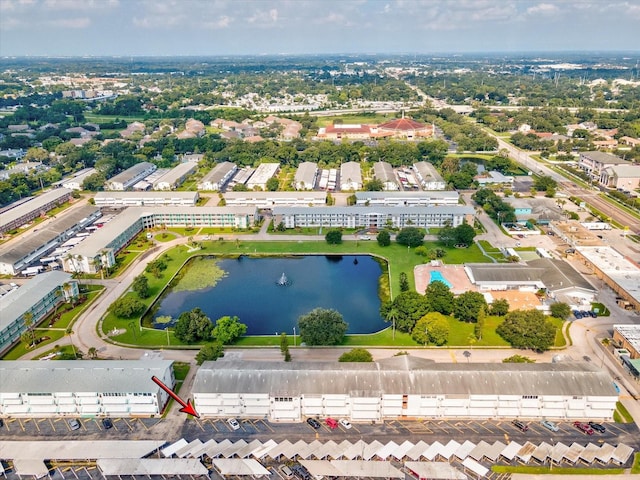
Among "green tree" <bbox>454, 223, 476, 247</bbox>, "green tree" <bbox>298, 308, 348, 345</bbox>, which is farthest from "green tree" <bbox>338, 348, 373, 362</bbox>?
"green tree" <bbox>454, 223, 476, 247</bbox>

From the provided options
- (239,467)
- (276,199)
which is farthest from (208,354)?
(276,199)

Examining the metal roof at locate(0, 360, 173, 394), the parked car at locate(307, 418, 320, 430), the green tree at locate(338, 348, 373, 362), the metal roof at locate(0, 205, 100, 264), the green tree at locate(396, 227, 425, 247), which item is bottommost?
the parked car at locate(307, 418, 320, 430)

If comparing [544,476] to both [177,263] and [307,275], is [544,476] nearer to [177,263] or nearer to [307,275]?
[307,275]

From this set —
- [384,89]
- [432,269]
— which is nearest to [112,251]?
[432,269]

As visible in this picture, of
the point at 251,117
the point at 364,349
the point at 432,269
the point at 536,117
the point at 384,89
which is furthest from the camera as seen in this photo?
the point at 384,89

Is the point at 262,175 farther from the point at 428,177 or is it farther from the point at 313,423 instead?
the point at 313,423

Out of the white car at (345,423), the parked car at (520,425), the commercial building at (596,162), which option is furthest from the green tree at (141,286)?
the commercial building at (596,162)

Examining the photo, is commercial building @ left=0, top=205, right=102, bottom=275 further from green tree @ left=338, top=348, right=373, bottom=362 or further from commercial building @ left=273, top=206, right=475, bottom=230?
green tree @ left=338, top=348, right=373, bottom=362
